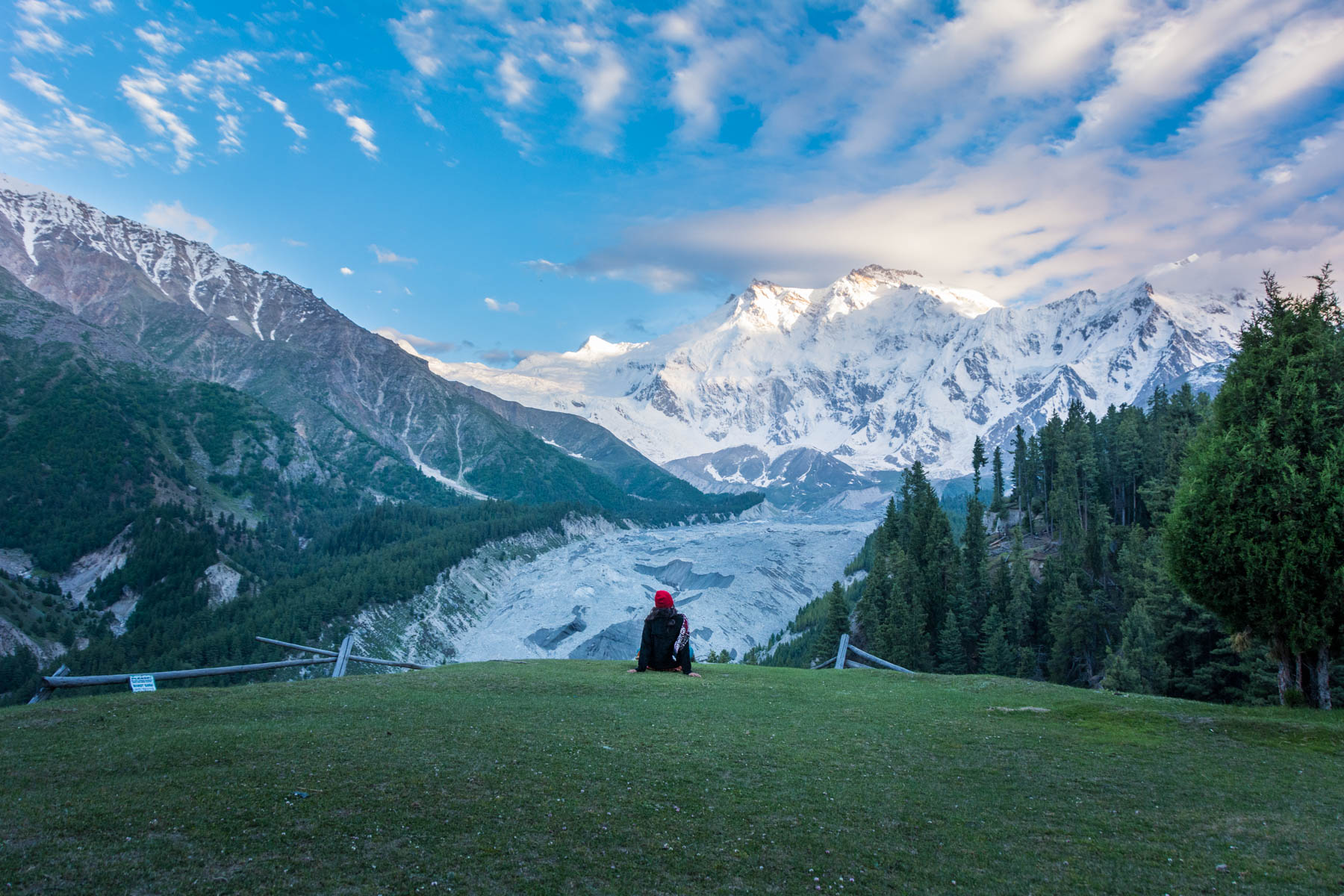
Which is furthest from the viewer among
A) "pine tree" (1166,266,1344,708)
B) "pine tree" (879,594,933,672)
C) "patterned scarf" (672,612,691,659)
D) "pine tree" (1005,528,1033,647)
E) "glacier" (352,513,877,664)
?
"glacier" (352,513,877,664)

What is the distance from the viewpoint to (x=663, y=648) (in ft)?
80.8

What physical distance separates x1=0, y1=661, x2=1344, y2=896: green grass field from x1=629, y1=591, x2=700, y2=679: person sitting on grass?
669 centimetres

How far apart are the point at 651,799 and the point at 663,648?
14.3 metres

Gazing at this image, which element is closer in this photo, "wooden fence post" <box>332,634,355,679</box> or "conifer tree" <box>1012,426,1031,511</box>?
"wooden fence post" <box>332,634,355,679</box>

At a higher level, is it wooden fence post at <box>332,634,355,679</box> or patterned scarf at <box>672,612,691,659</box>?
patterned scarf at <box>672,612,691,659</box>

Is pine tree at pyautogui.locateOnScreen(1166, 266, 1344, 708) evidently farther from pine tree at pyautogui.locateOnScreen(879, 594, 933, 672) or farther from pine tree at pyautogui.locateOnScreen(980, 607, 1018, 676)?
pine tree at pyautogui.locateOnScreen(879, 594, 933, 672)

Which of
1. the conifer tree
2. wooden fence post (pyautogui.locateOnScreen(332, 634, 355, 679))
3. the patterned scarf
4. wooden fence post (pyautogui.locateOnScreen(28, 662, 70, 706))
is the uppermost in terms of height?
the conifer tree

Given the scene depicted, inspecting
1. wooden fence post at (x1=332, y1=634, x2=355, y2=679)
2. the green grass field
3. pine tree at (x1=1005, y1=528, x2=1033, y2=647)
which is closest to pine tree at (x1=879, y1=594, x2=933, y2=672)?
pine tree at (x1=1005, y1=528, x2=1033, y2=647)

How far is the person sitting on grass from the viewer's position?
24062 millimetres

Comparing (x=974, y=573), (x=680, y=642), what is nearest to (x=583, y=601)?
(x=974, y=573)

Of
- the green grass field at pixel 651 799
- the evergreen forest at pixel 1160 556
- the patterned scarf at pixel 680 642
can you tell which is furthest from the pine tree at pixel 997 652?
the green grass field at pixel 651 799

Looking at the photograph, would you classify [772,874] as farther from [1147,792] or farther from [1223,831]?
[1147,792]

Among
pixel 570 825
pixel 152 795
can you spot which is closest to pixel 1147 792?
pixel 570 825

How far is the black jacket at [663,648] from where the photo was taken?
2403cm
